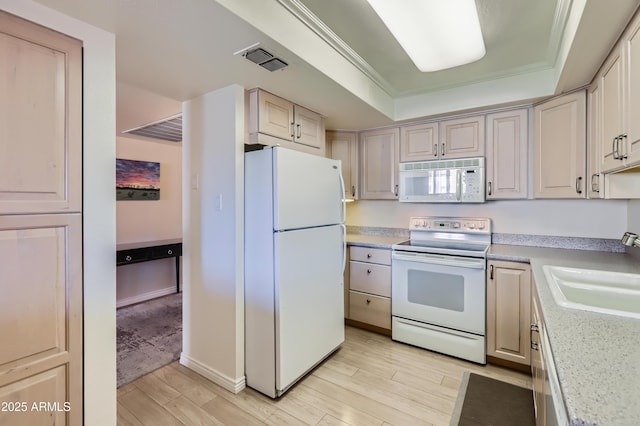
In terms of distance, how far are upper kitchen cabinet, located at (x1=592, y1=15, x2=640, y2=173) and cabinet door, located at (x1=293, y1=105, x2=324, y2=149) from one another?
2.01m

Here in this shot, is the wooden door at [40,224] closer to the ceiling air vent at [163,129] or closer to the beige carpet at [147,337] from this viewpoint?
the beige carpet at [147,337]

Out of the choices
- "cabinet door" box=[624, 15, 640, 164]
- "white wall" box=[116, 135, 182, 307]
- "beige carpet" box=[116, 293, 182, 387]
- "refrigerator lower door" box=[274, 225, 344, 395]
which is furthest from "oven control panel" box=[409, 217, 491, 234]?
"white wall" box=[116, 135, 182, 307]

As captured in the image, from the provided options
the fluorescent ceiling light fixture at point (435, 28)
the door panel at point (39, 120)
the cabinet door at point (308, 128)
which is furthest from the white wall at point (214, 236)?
the fluorescent ceiling light fixture at point (435, 28)

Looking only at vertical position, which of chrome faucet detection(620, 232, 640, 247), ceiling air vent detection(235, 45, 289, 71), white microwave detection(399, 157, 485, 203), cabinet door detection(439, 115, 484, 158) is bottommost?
chrome faucet detection(620, 232, 640, 247)

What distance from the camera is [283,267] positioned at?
2.09 m

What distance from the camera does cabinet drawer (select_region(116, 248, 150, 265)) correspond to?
352 cm

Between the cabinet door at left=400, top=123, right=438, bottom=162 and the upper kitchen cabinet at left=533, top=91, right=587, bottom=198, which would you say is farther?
the cabinet door at left=400, top=123, right=438, bottom=162

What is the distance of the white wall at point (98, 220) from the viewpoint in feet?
4.72

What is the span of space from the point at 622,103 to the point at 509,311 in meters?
1.61

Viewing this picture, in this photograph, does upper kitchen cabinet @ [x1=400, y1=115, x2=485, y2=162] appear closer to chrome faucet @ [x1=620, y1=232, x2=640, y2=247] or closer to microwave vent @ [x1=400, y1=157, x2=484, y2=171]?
microwave vent @ [x1=400, y1=157, x2=484, y2=171]

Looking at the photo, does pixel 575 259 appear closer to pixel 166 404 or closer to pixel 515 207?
pixel 515 207

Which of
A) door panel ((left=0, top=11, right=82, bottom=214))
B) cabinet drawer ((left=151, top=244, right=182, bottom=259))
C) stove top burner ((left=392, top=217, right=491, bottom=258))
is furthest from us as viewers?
cabinet drawer ((left=151, top=244, right=182, bottom=259))

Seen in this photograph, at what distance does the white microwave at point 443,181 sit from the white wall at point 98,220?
8.50 feet

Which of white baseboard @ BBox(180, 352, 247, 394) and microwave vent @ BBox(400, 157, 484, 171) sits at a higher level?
microwave vent @ BBox(400, 157, 484, 171)
